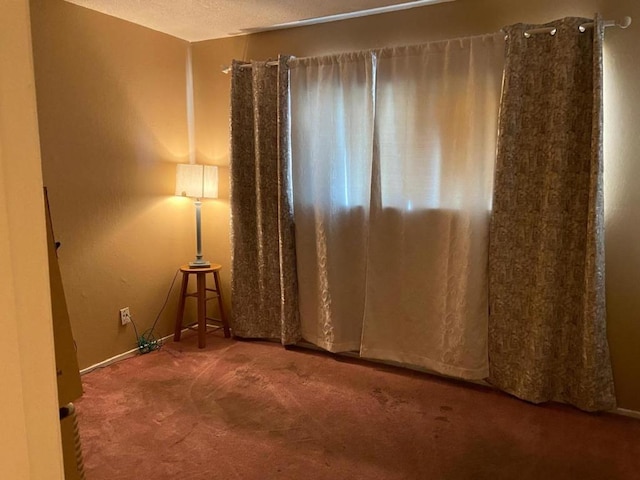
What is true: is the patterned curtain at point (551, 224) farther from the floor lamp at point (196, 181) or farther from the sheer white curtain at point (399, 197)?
the floor lamp at point (196, 181)

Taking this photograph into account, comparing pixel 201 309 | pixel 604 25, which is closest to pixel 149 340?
pixel 201 309

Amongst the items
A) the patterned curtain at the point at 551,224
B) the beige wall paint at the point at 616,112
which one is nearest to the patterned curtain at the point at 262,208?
the beige wall paint at the point at 616,112

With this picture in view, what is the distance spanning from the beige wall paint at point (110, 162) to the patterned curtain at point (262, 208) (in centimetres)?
54

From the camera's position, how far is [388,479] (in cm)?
207

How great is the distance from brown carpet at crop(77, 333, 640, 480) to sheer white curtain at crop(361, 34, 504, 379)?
28cm

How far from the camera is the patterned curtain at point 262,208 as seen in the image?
3.41 metres

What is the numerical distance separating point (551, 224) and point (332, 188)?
139 centimetres

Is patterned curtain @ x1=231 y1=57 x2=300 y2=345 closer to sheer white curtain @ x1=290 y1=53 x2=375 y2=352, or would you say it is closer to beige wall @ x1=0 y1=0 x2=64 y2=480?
sheer white curtain @ x1=290 y1=53 x2=375 y2=352

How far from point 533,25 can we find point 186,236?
9.28 ft

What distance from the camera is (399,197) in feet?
10.1

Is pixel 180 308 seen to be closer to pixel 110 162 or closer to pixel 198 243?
pixel 198 243

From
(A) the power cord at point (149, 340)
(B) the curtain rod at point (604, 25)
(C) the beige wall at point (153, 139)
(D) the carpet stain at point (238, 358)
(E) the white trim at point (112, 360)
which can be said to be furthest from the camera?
(A) the power cord at point (149, 340)

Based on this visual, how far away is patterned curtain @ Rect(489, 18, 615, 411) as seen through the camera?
2.47m

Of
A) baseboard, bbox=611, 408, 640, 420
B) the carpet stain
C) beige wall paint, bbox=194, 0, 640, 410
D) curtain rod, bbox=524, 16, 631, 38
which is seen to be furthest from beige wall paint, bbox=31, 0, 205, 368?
baseboard, bbox=611, 408, 640, 420
